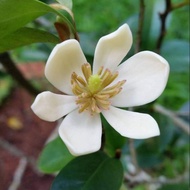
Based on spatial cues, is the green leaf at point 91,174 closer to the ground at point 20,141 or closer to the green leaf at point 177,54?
the green leaf at point 177,54

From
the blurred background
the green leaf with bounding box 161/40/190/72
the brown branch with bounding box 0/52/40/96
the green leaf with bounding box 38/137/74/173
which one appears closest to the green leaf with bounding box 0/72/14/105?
the blurred background

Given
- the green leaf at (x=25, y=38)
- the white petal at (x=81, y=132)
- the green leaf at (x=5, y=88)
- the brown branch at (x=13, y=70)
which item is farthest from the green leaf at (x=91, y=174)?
the green leaf at (x=5, y=88)

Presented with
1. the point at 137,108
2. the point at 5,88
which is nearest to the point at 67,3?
the point at 137,108

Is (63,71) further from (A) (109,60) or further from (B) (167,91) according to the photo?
(B) (167,91)

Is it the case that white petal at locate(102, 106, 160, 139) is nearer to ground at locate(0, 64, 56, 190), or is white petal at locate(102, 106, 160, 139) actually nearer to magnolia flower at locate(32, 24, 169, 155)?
magnolia flower at locate(32, 24, 169, 155)

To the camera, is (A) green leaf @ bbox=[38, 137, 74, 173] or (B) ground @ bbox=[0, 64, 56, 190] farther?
(B) ground @ bbox=[0, 64, 56, 190]

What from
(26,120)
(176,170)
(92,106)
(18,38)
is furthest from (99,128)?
(26,120)
